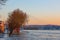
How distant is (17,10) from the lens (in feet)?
201

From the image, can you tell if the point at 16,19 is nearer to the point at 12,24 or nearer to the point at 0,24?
the point at 12,24

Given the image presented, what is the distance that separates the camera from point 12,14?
61031 mm

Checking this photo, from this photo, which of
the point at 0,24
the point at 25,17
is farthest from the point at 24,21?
the point at 0,24

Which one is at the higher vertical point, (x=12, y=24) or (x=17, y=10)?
(x=17, y=10)

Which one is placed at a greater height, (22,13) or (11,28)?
(22,13)

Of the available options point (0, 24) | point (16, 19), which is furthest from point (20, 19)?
point (0, 24)

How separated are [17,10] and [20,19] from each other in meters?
3.47

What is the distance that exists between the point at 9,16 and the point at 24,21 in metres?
4.83

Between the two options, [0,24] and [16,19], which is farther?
[0,24]

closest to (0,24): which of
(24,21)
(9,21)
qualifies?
(9,21)

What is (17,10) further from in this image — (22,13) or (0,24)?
(0,24)

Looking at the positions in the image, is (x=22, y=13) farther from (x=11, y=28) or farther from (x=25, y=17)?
(x=11, y=28)

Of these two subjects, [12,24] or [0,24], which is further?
[0,24]

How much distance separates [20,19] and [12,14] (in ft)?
11.0
